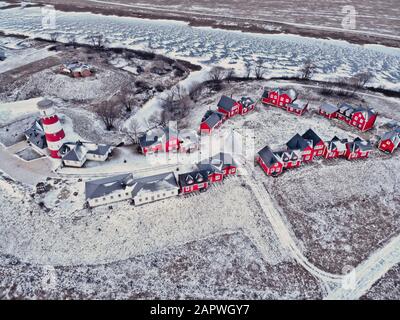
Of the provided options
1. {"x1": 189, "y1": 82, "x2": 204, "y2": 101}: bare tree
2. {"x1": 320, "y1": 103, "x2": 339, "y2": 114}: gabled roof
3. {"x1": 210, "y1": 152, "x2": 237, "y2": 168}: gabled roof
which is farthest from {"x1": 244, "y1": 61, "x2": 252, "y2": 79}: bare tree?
{"x1": 210, "y1": 152, "x2": 237, "y2": 168}: gabled roof

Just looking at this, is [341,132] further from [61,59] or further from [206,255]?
[61,59]

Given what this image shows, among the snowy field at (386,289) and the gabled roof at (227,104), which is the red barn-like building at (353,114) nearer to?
the gabled roof at (227,104)

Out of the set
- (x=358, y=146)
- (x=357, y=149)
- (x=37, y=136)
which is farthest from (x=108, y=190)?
(x=358, y=146)

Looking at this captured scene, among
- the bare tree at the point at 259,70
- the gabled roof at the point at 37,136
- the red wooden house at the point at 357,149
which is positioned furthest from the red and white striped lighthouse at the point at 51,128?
the bare tree at the point at 259,70

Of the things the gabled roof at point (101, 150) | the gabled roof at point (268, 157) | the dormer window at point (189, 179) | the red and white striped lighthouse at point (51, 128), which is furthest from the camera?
the gabled roof at point (101, 150)

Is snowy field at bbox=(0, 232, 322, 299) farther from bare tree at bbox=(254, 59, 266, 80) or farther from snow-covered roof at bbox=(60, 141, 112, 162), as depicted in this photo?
bare tree at bbox=(254, 59, 266, 80)

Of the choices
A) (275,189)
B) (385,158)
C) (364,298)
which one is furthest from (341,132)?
(364,298)
